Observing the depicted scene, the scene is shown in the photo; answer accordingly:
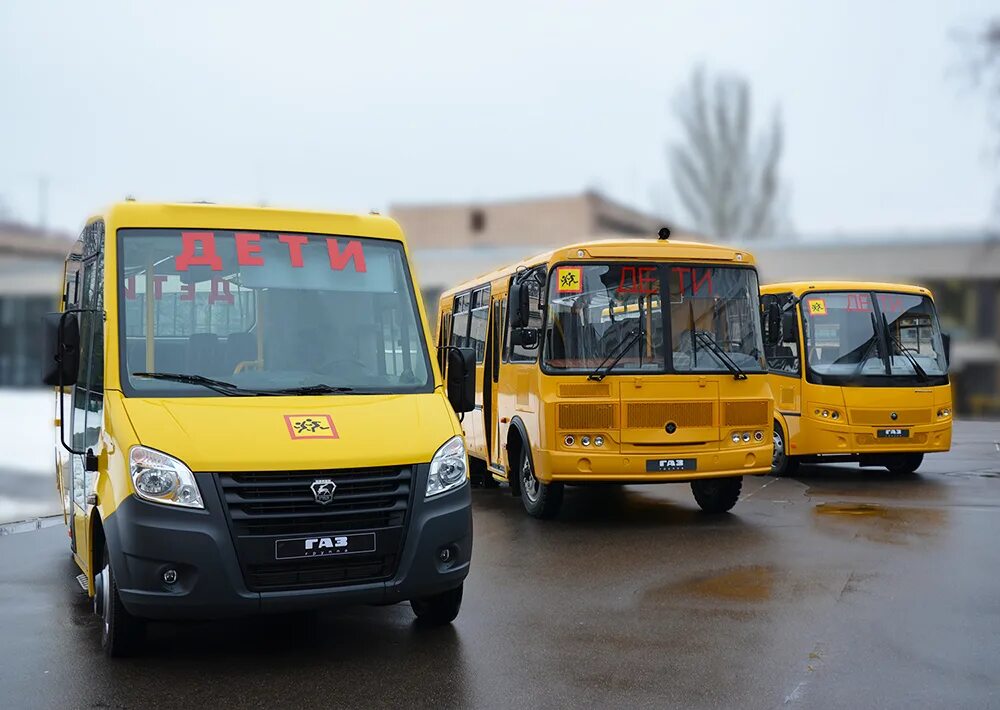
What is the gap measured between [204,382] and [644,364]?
5487 mm

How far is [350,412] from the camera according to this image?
6.57 meters

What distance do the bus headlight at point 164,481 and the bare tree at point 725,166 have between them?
48.1 m

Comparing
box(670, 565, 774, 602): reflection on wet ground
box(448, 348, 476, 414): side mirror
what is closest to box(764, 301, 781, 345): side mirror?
box(670, 565, 774, 602): reflection on wet ground

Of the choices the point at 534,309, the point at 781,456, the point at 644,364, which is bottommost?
the point at 781,456

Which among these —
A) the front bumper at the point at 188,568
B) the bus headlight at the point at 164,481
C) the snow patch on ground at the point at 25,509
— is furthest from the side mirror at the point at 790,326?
the bus headlight at the point at 164,481

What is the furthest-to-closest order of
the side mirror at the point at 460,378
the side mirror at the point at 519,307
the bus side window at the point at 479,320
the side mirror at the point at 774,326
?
the bus side window at the point at 479,320 → the side mirror at the point at 774,326 → the side mirror at the point at 519,307 → the side mirror at the point at 460,378

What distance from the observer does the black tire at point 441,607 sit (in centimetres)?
713

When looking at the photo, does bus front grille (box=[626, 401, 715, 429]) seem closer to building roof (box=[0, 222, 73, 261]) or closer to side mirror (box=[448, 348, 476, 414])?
side mirror (box=[448, 348, 476, 414])

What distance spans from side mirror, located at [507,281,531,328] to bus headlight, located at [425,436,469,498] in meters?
4.76

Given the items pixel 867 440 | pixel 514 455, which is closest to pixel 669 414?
pixel 514 455

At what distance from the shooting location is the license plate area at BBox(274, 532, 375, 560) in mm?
6090

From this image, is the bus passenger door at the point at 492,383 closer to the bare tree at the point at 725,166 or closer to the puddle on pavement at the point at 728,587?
the puddle on pavement at the point at 728,587

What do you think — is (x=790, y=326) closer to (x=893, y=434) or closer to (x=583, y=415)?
(x=893, y=434)

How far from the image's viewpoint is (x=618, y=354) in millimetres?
11172
